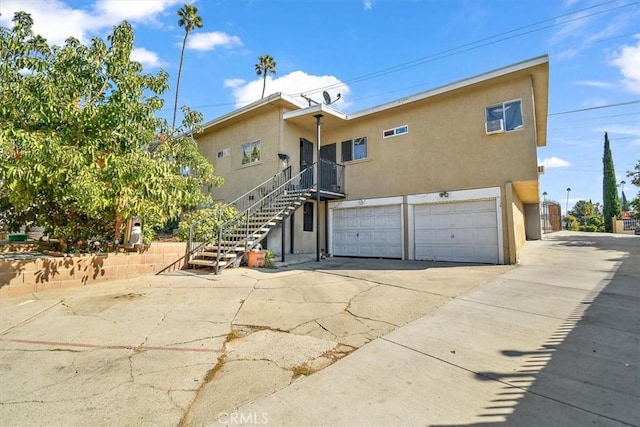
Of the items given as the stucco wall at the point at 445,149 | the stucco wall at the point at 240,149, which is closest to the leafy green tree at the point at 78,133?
the stucco wall at the point at 240,149

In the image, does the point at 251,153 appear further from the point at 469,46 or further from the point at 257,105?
the point at 469,46

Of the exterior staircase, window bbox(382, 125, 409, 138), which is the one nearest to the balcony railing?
the exterior staircase

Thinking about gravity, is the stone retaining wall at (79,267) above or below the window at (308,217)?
below

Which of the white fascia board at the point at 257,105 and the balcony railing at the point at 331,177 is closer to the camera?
the white fascia board at the point at 257,105

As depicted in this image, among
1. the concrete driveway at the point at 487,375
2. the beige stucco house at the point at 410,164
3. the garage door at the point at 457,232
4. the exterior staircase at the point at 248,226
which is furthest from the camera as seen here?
the garage door at the point at 457,232

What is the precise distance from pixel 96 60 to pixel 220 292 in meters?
5.72

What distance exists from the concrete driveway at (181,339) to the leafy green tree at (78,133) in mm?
2005

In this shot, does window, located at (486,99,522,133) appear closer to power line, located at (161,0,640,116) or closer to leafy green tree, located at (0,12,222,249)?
power line, located at (161,0,640,116)

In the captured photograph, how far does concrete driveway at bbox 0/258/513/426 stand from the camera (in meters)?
2.71

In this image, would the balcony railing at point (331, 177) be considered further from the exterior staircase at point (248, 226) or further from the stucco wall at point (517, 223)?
the stucco wall at point (517, 223)

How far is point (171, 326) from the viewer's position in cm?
459

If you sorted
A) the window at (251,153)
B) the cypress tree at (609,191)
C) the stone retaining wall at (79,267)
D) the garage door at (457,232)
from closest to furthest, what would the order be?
the stone retaining wall at (79,267), the garage door at (457,232), the window at (251,153), the cypress tree at (609,191)

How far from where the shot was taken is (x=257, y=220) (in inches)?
439

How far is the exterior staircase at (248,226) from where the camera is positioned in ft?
30.8
